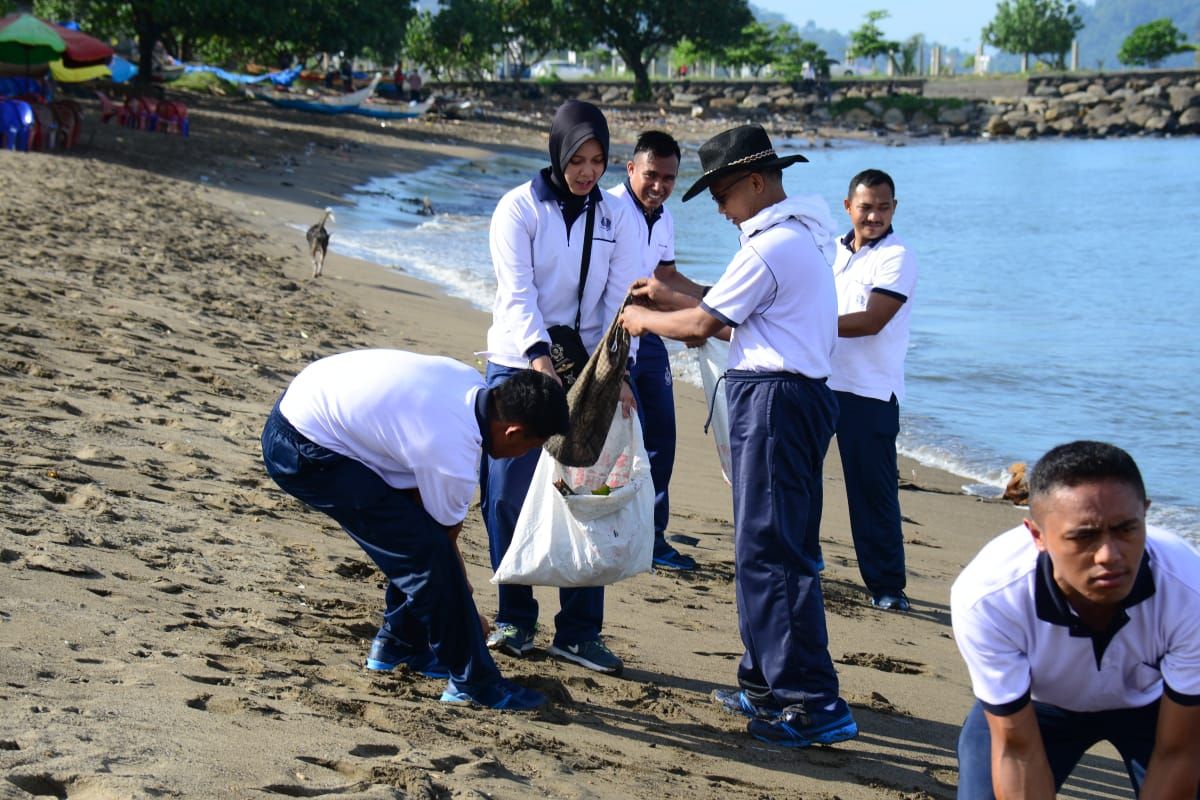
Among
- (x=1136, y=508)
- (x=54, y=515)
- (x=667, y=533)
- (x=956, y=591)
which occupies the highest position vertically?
(x=1136, y=508)

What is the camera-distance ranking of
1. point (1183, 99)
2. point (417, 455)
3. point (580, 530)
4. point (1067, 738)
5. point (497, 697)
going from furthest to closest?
point (1183, 99) < point (580, 530) < point (497, 697) < point (417, 455) < point (1067, 738)

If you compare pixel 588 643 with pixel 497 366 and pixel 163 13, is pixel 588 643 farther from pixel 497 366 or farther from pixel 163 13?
pixel 163 13

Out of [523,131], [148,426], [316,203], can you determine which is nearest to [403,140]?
[523,131]

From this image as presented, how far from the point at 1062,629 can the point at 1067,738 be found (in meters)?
0.43

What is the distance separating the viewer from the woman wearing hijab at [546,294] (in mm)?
4441

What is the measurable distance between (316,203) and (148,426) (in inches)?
509

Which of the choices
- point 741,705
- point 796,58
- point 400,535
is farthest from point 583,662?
point 796,58

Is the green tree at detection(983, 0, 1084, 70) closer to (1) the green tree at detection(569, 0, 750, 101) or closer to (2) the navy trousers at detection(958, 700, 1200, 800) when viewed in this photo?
(1) the green tree at detection(569, 0, 750, 101)

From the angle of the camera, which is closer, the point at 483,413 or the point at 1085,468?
the point at 1085,468

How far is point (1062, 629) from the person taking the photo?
2.85 metres

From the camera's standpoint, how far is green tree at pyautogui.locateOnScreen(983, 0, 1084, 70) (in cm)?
8156

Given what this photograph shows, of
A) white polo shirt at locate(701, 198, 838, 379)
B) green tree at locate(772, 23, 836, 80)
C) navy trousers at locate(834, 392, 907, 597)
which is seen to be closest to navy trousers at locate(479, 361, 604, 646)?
white polo shirt at locate(701, 198, 838, 379)

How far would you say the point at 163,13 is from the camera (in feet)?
97.9

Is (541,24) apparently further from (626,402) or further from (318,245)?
(626,402)
